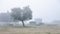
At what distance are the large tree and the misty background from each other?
0.07m

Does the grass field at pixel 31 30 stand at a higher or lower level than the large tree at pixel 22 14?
lower

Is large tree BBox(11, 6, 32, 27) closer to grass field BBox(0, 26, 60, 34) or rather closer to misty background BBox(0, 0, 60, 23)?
misty background BBox(0, 0, 60, 23)

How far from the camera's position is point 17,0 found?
187cm

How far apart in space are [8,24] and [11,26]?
0.06 m

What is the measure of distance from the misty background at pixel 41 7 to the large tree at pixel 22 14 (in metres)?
0.07

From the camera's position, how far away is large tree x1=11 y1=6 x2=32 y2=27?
72.8 inches

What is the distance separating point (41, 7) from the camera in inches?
73.3

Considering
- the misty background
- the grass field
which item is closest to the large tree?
the misty background

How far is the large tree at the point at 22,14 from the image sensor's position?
1850 mm

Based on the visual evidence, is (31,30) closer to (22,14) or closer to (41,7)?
(22,14)

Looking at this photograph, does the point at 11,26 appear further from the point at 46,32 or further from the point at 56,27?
the point at 56,27

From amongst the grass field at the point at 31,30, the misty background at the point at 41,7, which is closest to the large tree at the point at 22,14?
the misty background at the point at 41,7

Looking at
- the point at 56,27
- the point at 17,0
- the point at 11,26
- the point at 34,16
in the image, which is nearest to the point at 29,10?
the point at 34,16

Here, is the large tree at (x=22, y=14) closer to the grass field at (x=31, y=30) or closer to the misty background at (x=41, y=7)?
the misty background at (x=41, y=7)
